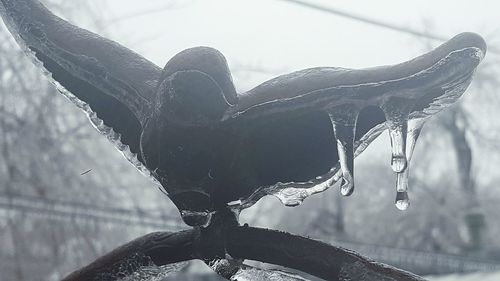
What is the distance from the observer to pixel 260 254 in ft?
2.95

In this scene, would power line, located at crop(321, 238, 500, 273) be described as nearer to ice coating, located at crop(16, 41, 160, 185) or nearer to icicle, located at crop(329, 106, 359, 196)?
ice coating, located at crop(16, 41, 160, 185)

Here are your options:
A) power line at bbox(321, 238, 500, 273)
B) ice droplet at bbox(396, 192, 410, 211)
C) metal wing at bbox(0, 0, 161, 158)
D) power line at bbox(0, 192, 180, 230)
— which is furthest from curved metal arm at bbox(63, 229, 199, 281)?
power line at bbox(321, 238, 500, 273)

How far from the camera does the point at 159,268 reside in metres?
0.97

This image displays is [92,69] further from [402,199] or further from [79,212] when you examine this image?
[79,212]

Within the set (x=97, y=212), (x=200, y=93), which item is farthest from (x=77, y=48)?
(x=97, y=212)

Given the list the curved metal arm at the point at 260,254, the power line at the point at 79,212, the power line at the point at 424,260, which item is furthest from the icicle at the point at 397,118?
the power line at the point at 424,260

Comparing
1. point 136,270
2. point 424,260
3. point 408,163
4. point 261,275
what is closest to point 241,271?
point 261,275

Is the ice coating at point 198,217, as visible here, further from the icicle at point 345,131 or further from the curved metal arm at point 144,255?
the icicle at point 345,131

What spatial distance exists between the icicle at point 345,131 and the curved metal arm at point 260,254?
0.10 m

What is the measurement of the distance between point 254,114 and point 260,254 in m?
0.16

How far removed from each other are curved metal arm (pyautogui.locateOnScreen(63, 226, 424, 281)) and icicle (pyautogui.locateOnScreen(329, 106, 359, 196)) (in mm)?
95

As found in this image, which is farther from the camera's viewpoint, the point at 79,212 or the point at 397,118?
the point at 79,212

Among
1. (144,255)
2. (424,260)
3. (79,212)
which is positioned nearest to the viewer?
(144,255)

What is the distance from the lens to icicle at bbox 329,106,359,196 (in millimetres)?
860
